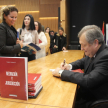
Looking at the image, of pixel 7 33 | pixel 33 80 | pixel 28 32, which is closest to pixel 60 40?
pixel 28 32

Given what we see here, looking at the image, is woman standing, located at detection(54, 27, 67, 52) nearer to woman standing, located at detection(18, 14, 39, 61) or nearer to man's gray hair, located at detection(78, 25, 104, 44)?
woman standing, located at detection(18, 14, 39, 61)

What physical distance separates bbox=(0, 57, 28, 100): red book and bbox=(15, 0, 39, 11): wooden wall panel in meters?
7.94

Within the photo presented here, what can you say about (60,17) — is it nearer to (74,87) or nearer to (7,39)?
(7,39)

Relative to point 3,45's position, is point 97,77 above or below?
below

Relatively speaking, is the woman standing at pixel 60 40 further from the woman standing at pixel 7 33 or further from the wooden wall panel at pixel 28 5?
the wooden wall panel at pixel 28 5

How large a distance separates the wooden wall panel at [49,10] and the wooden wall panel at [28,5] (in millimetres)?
359

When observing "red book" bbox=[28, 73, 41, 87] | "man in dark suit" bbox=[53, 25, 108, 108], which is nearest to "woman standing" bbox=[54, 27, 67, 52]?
"man in dark suit" bbox=[53, 25, 108, 108]

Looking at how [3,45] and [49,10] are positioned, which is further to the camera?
[49,10]

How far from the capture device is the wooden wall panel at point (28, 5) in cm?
820

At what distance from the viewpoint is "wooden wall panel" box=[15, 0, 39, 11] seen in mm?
8195

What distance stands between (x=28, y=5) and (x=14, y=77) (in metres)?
8.17

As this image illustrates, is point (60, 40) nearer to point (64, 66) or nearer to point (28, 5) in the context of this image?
point (64, 66)

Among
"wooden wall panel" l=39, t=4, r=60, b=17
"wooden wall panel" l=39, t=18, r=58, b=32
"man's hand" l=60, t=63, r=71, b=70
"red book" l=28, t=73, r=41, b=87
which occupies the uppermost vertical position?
"wooden wall panel" l=39, t=4, r=60, b=17

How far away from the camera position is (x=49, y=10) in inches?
327
